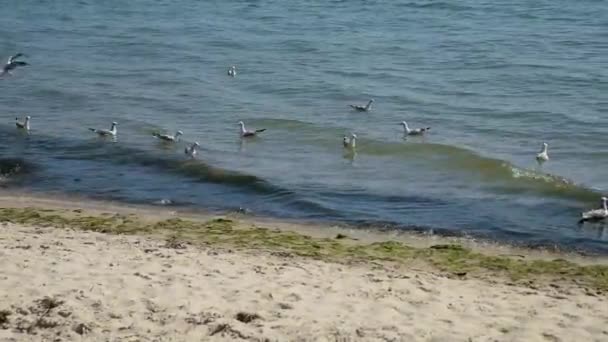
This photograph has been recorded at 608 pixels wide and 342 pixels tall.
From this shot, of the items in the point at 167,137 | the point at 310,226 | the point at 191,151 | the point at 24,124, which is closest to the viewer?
the point at 310,226

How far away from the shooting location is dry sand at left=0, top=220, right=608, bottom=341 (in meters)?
9.78

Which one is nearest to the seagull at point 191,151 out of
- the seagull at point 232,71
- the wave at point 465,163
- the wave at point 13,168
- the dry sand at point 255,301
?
the wave at point 465,163

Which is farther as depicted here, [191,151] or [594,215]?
[191,151]

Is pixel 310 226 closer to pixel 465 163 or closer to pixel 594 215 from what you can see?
pixel 594 215

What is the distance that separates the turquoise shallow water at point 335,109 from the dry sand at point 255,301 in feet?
13.4

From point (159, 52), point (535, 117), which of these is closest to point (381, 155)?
point (535, 117)

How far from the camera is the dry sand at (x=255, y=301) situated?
978 centimetres

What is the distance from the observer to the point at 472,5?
4059 centimetres

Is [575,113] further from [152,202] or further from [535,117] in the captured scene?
[152,202]

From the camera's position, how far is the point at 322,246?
13.8m

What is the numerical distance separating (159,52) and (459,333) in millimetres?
24576

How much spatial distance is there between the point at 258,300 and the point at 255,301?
0.05 metres

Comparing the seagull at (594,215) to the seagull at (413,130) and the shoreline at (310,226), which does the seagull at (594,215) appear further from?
the seagull at (413,130)

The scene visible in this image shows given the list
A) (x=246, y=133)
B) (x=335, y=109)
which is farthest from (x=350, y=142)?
(x=335, y=109)
